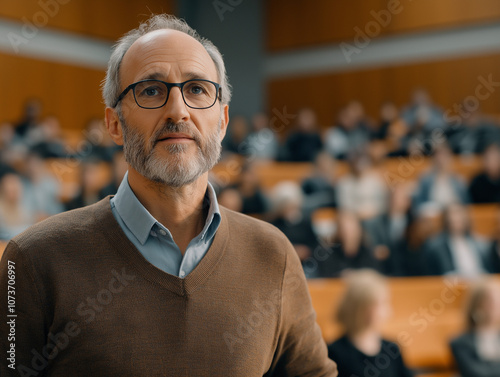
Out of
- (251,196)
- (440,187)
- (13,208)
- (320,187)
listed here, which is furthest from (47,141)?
(440,187)

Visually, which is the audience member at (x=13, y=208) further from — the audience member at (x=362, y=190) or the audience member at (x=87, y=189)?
the audience member at (x=362, y=190)

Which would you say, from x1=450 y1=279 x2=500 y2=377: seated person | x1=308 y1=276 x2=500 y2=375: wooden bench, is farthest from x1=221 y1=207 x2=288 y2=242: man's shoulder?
x1=450 y1=279 x2=500 y2=377: seated person

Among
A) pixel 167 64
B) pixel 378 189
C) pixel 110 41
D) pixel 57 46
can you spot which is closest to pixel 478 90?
pixel 378 189

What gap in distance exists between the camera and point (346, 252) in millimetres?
1608

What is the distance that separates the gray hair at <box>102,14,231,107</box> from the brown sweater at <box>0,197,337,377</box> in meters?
0.09

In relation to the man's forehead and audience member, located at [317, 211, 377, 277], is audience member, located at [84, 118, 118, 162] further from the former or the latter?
the man's forehead

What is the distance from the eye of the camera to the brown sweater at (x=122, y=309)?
379mm

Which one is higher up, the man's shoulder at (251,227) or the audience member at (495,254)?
the man's shoulder at (251,227)

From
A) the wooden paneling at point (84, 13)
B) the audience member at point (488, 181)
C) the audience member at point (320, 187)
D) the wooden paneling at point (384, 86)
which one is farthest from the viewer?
the wooden paneling at point (384, 86)

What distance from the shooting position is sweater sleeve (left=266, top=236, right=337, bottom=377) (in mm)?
448

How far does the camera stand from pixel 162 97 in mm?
424

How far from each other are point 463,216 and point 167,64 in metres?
1.58

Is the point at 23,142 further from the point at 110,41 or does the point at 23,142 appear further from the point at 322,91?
the point at 322,91

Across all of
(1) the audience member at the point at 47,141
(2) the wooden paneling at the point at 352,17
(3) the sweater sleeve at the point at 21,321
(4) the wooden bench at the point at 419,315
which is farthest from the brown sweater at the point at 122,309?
(2) the wooden paneling at the point at 352,17
